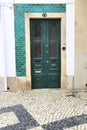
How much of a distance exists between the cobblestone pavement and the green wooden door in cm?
40

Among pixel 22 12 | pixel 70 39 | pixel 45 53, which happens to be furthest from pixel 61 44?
pixel 22 12

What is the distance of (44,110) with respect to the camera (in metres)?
6.68

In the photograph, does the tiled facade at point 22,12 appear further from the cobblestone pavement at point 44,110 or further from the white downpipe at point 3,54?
the cobblestone pavement at point 44,110

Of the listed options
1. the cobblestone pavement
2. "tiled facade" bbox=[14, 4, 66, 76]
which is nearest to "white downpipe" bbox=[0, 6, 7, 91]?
"tiled facade" bbox=[14, 4, 66, 76]

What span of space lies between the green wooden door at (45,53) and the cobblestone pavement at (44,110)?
397 millimetres

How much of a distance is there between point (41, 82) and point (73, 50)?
149 cm

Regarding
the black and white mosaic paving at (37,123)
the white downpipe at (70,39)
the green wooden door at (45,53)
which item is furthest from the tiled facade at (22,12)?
the black and white mosaic paving at (37,123)

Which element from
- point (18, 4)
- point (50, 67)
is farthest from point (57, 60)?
point (18, 4)

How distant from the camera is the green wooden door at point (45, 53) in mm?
8844

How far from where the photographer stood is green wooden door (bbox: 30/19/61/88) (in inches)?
348

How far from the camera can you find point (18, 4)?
334 inches

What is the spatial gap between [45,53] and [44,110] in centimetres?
270

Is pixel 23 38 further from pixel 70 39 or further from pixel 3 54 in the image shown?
pixel 70 39

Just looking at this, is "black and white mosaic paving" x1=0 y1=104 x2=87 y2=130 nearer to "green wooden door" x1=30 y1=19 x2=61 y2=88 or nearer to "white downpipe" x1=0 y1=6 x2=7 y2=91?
"white downpipe" x1=0 y1=6 x2=7 y2=91
